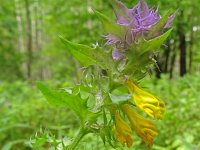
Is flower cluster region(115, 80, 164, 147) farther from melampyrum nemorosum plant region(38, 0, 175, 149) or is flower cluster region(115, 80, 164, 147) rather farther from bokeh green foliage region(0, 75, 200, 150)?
bokeh green foliage region(0, 75, 200, 150)

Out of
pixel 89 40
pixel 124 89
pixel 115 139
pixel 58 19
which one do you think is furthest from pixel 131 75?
pixel 58 19

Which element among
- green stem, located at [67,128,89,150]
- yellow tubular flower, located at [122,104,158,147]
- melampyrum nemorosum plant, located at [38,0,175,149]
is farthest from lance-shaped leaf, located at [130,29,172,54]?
green stem, located at [67,128,89,150]

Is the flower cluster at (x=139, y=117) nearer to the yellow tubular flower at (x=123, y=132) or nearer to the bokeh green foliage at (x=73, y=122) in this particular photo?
the yellow tubular flower at (x=123, y=132)

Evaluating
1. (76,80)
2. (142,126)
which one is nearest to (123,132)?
(142,126)

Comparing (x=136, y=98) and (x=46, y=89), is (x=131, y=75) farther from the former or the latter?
(x=46, y=89)

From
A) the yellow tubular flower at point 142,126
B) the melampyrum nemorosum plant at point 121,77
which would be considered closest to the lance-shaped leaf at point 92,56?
the melampyrum nemorosum plant at point 121,77

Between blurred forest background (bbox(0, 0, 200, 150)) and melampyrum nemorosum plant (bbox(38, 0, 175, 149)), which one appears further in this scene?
blurred forest background (bbox(0, 0, 200, 150))
